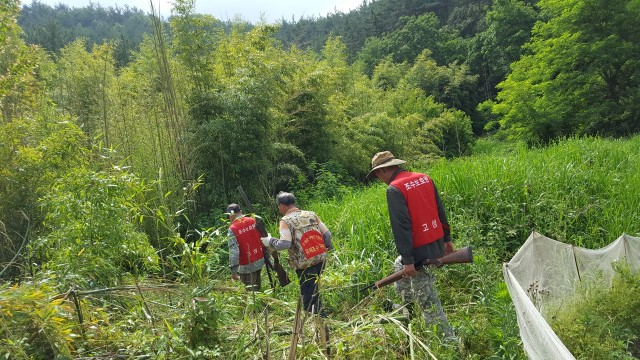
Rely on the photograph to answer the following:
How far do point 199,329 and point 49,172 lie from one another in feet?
10.2

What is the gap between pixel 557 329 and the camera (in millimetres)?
2797

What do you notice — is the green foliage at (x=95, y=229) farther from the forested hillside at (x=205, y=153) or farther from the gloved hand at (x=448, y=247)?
the gloved hand at (x=448, y=247)

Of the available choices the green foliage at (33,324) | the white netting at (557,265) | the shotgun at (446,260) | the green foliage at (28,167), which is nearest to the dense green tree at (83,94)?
the green foliage at (28,167)

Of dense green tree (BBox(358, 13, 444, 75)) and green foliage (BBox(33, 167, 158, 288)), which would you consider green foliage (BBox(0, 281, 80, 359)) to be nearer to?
green foliage (BBox(33, 167, 158, 288))

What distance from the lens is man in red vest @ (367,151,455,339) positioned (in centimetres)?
322

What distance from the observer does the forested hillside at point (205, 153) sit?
2.30 meters

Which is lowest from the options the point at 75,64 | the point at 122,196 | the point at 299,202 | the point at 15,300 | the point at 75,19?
the point at 299,202

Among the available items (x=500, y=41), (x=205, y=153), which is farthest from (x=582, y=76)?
(x=500, y=41)

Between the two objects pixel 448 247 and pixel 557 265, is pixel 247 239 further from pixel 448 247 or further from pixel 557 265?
pixel 557 265

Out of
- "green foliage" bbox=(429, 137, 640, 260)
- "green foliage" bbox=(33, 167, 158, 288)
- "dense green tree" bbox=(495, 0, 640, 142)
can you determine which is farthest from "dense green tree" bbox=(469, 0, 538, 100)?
"green foliage" bbox=(33, 167, 158, 288)

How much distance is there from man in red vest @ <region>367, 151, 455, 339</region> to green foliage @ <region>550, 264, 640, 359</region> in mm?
785

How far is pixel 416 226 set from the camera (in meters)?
3.31

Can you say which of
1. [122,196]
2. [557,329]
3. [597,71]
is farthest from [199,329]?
[597,71]

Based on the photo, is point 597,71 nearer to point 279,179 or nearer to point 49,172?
point 279,179
